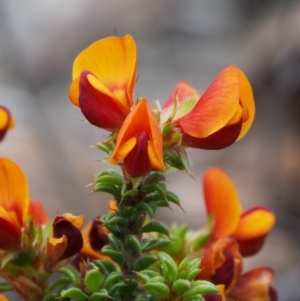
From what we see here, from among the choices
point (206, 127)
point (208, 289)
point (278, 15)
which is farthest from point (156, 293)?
point (278, 15)

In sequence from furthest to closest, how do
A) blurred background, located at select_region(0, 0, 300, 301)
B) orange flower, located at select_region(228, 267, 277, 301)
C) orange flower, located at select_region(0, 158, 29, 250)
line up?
blurred background, located at select_region(0, 0, 300, 301) → orange flower, located at select_region(228, 267, 277, 301) → orange flower, located at select_region(0, 158, 29, 250)

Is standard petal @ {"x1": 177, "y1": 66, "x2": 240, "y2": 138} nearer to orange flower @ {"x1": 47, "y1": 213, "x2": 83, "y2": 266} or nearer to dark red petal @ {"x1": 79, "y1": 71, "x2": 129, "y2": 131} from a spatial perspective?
dark red petal @ {"x1": 79, "y1": 71, "x2": 129, "y2": 131}

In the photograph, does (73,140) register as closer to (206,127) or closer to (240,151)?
(240,151)

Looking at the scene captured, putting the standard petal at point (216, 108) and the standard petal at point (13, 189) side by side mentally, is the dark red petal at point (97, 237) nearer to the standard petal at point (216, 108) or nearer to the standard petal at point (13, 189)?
the standard petal at point (13, 189)

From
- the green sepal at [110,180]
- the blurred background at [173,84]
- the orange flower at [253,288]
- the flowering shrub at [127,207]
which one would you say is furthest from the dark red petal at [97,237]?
the blurred background at [173,84]

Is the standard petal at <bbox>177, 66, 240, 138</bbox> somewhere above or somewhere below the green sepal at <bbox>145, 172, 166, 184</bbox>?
above

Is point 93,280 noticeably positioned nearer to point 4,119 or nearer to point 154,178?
point 154,178

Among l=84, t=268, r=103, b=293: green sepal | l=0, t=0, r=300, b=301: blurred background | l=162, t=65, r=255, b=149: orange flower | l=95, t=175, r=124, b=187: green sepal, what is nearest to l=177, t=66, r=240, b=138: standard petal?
l=162, t=65, r=255, b=149: orange flower

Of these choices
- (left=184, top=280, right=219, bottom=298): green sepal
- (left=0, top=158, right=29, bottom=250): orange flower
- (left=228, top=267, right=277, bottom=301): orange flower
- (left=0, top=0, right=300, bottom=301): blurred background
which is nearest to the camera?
(left=184, top=280, right=219, bottom=298): green sepal
